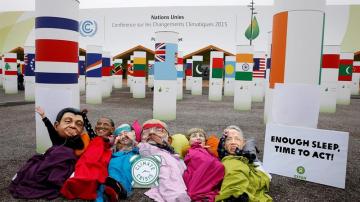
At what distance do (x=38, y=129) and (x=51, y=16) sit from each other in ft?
4.39

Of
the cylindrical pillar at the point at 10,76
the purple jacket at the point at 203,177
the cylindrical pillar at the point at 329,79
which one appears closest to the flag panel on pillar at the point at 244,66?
the cylindrical pillar at the point at 329,79

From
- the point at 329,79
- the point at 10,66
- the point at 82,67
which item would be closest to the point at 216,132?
the point at 329,79

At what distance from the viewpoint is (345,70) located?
1086 cm

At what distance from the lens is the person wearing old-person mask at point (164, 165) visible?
2.53 metres

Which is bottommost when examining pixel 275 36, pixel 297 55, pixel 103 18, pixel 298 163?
pixel 298 163

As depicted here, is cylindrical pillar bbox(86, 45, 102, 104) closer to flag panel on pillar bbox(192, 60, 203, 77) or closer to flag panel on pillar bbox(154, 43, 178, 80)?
flag panel on pillar bbox(154, 43, 178, 80)

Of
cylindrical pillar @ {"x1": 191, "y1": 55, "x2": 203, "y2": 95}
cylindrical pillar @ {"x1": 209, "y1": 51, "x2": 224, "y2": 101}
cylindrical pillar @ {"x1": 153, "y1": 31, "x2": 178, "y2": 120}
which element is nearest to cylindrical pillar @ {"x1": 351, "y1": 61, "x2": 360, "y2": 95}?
cylindrical pillar @ {"x1": 191, "y1": 55, "x2": 203, "y2": 95}

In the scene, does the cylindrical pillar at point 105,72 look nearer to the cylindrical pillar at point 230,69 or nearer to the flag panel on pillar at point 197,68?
the flag panel on pillar at point 197,68

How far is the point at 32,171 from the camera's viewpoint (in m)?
2.62

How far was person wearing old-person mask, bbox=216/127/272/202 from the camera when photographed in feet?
7.89

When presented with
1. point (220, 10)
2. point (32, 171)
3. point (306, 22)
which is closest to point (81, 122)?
point (32, 171)

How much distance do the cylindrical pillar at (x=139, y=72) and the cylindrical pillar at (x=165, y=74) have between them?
482cm

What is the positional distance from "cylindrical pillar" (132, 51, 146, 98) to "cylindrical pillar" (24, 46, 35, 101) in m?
3.43

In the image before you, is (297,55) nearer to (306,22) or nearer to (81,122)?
(306,22)
